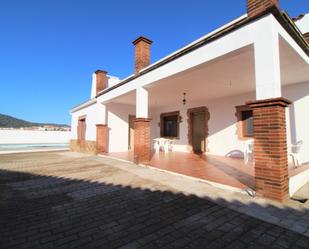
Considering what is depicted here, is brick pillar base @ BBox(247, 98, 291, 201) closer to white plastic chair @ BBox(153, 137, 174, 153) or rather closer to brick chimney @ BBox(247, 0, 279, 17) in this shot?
brick chimney @ BBox(247, 0, 279, 17)

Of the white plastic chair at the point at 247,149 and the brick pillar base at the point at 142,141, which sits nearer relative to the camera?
the white plastic chair at the point at 247,149

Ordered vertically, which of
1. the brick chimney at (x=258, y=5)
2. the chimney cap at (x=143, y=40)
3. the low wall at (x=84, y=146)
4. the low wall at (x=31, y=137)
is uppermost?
the chimney cap at (x=143, y=40)

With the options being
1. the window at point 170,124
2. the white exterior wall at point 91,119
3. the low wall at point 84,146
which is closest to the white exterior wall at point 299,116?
the window at point 170,124

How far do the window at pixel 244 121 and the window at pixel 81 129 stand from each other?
8963 millimetres

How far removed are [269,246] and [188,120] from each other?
27.5 ft

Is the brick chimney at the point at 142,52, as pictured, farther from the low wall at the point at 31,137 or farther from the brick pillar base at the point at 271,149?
the low wall at the point at 31,137

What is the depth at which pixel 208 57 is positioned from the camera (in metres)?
→ 4.30

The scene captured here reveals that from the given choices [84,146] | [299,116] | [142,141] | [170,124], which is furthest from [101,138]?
[299,116]

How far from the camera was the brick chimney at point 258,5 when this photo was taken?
3.35 meters

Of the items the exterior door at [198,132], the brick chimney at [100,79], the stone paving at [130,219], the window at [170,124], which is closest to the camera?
the stone paving at [130,219]

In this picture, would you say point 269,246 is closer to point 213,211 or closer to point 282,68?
point 213,211

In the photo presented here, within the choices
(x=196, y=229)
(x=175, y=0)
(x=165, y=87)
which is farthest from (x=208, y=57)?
(x=175, y=0)

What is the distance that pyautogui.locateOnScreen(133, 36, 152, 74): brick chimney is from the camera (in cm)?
752

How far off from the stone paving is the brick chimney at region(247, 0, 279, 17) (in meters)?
3.43
